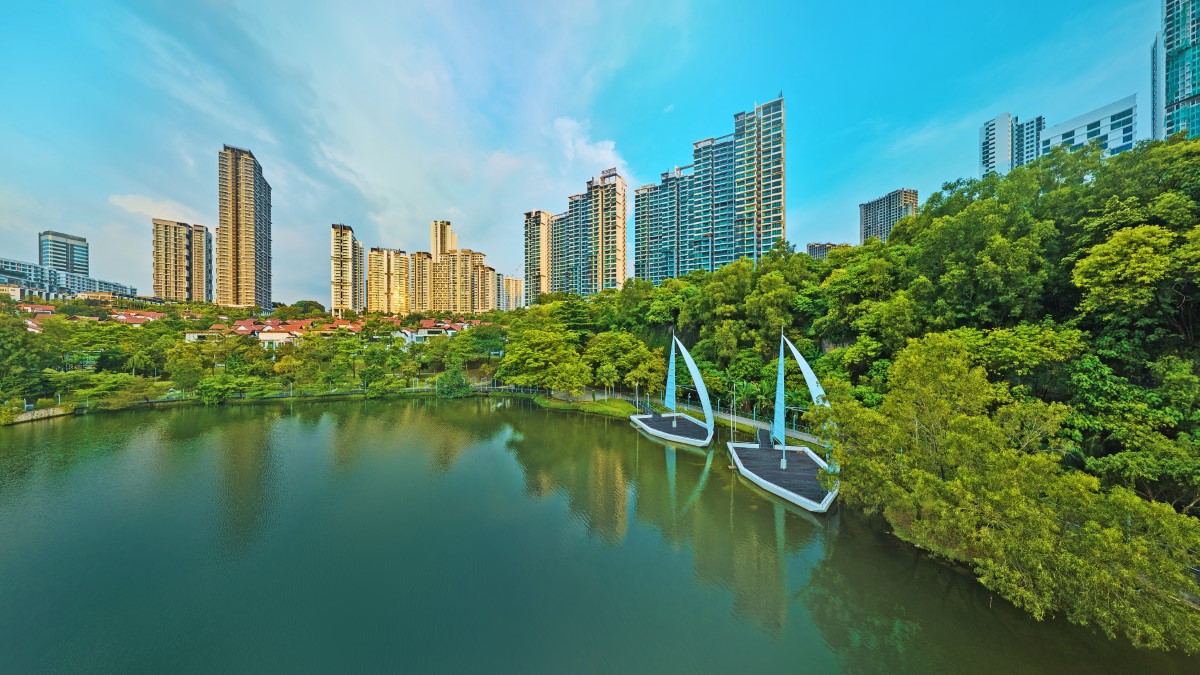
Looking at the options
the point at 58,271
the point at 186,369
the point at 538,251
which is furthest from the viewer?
the point at 58,271

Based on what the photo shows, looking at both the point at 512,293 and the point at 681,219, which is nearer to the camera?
the point at 681,219

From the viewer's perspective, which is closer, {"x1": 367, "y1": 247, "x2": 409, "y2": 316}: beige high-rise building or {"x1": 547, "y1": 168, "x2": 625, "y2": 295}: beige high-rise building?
{"x1": 547, "y1": 168, "x2": 625, "y2": 295}: beige high-rise building

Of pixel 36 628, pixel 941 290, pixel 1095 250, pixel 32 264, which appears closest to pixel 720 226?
pixel 941 290

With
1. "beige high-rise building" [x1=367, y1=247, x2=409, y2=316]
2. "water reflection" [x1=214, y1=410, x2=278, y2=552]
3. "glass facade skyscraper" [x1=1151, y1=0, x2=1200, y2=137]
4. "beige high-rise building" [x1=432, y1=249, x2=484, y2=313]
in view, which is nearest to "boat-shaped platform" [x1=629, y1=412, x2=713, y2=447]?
"water reflection" [x1=214, y1=410, x2=278, y2=552]

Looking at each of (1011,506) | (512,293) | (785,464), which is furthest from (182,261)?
(1011,506)

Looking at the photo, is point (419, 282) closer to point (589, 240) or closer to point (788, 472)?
point (589, 240)

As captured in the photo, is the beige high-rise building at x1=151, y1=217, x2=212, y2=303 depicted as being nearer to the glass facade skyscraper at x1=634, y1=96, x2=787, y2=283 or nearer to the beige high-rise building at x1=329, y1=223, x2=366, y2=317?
the beige high-rise building at x1=329, y1=223, x2=366, y2=317
